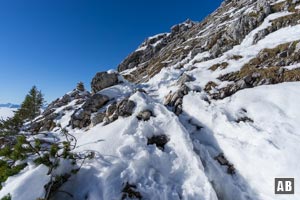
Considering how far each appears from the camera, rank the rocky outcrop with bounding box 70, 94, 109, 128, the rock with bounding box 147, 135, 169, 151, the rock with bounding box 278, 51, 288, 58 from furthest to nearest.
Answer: the rock with bounding box 278, 51, 288, 58 → the rocky outcrop with bounding box 70, 94, 109, 128 → the rock with bounding box 147, 135, 169, 151

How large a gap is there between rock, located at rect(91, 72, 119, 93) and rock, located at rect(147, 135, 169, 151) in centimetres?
1920

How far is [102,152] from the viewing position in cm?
1188

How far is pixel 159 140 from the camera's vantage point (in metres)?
13.9

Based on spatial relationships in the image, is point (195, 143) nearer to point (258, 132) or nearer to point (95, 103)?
point (258, 132)

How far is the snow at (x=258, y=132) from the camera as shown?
11.3 meters

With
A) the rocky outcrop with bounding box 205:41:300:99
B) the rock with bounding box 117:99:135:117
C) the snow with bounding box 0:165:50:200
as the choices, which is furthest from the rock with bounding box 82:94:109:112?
the snow with bounding box 0:165:50:200

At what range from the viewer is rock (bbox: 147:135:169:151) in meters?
13.6

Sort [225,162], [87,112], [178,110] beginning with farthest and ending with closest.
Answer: [87,112] < [178,110] < [225,162]

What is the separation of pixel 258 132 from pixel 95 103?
16.7 m

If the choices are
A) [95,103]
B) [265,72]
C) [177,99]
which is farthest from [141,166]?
[265,72]

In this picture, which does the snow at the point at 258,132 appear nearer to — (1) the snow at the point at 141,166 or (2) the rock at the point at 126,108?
(1) the snow at the point at 141,166

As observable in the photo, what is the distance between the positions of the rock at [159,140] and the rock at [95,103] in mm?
11158

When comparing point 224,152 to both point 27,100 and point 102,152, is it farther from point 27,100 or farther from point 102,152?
point 27,100

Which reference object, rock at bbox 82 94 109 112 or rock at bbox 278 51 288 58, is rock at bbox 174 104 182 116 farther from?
rock at bbox 278 51 288 58
